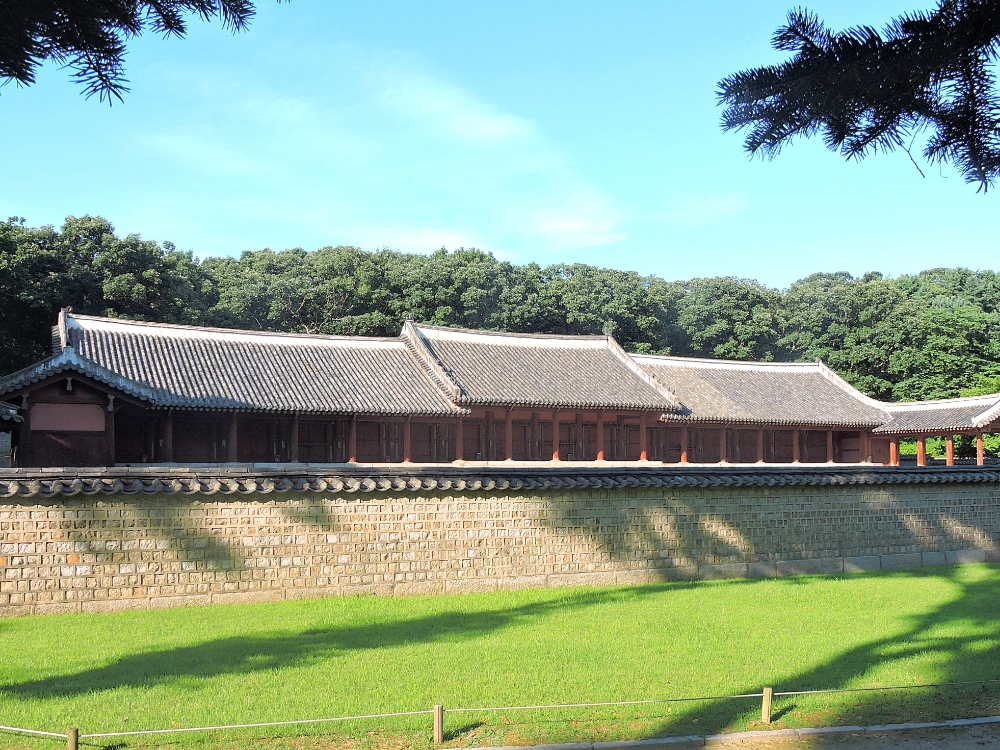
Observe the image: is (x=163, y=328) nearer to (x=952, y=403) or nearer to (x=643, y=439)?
(x=643, y=439)

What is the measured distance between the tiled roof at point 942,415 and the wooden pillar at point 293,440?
21.7m

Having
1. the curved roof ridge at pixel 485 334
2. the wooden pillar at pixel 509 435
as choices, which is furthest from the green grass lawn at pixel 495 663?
the curved roof ridge at pixel 485 334

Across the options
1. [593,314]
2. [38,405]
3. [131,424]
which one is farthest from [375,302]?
[38,405]

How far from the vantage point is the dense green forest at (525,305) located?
36.3m

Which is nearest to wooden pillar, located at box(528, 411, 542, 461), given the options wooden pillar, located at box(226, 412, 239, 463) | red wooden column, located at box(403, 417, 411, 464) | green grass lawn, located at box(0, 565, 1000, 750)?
red wooden column, located at box(403, 417, 411, 464)

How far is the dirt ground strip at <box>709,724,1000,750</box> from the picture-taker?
776cm

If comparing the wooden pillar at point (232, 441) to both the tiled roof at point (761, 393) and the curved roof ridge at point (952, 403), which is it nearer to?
the tiled roof at point (761, 393)

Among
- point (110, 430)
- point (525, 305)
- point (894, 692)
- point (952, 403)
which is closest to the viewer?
point (894, 692)

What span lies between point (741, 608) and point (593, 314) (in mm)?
39421

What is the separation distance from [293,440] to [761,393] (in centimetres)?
1765

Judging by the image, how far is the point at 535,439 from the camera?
28969mm

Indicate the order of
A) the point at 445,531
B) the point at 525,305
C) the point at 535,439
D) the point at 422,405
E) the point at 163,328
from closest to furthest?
the point at 445,531 → the point at 422,405 → the point at 163,328 → the point at 535,439 → the point at 525,305

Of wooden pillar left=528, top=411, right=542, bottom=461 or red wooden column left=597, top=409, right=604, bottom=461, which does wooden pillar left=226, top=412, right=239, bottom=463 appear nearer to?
wooden pillar left=528, top=411, right=542, bottom=461

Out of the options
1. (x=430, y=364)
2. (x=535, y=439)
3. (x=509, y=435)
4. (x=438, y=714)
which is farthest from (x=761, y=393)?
(x=438, y=714)
